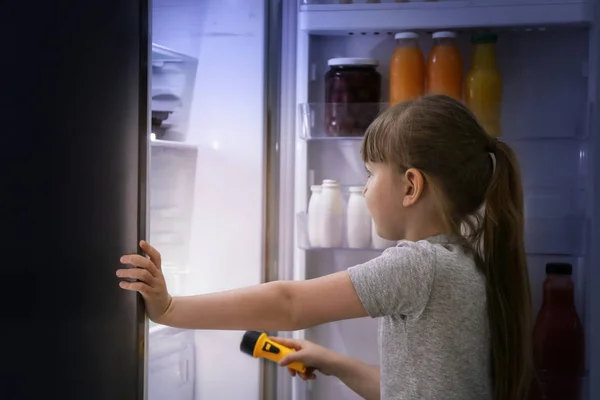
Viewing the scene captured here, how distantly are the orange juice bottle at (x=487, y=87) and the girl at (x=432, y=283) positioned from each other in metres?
0.40

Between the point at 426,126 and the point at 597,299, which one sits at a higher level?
the point at 426,126

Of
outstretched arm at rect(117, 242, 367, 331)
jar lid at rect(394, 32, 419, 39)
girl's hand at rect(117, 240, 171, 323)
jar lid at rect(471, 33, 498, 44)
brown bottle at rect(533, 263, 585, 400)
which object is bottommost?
brown bottle at rect(533, 263, 585, 400)

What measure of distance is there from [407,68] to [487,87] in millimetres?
191

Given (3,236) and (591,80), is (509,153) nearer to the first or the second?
(591,80)

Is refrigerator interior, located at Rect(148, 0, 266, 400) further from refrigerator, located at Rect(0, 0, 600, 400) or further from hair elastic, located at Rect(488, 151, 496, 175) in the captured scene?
hair elastic, located at Rect(488, 151, 496, 175)

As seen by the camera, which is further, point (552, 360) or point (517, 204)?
point (552, 360)

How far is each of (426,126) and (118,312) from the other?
603 mm

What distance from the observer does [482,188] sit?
1336 mm

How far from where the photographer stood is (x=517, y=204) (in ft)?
4.39

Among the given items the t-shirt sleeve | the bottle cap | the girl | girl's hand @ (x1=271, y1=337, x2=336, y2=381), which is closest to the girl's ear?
the girl

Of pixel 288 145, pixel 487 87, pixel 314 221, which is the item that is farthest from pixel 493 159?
pixel 288 145

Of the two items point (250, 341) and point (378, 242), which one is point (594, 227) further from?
point (250, 341)

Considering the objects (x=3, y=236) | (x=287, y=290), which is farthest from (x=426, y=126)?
(x=3, y=236)

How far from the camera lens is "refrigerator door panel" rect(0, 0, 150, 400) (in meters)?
0.80
